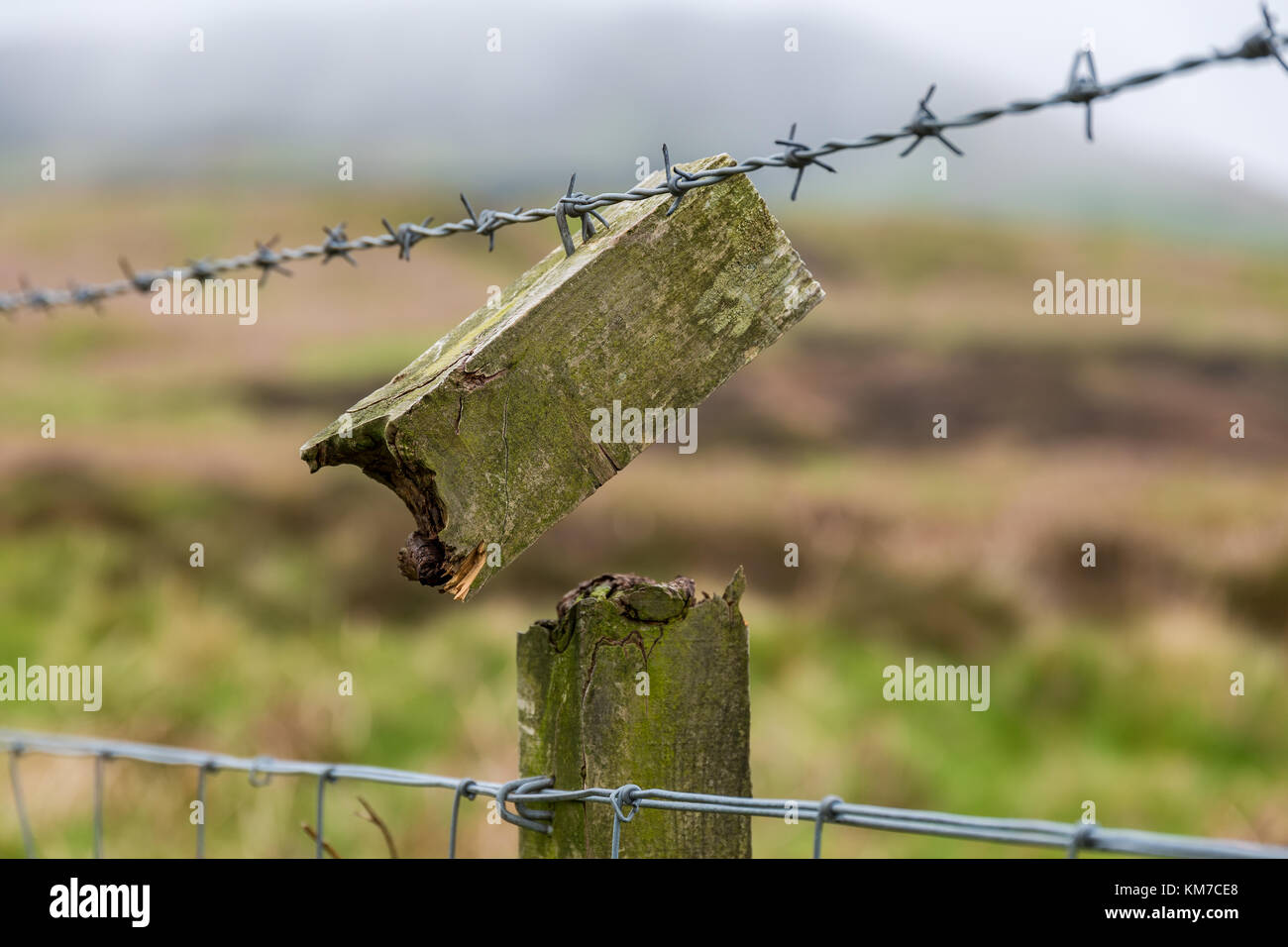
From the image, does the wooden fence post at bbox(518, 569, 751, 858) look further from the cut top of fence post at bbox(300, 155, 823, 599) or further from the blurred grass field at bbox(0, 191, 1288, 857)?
the blurred grass field at bbox(0, 191, 1288, 857)

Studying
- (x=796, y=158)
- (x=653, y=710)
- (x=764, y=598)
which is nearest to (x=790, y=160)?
(x=796, y=158)

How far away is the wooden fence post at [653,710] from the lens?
1548 mm

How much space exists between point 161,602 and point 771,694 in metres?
4.73

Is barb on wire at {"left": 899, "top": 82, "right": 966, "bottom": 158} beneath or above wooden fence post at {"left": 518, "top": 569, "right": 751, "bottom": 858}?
above

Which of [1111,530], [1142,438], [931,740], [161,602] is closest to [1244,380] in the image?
[1142,438]

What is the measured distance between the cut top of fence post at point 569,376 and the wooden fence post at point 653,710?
21cm

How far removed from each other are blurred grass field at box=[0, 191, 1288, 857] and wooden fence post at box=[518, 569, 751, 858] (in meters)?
3.88

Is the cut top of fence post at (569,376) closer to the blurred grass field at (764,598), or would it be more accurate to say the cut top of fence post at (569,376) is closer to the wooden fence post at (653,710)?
the wooden fence post at (653,710)

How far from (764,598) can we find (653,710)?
280 inches

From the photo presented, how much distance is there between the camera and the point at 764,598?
8.56 meters

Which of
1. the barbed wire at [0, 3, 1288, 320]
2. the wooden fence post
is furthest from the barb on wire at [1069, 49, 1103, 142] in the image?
the wooden fence post

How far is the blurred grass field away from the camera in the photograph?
19.8 feet

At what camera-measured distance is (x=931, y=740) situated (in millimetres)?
6922

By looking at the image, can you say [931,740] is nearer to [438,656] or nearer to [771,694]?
[771,694]
